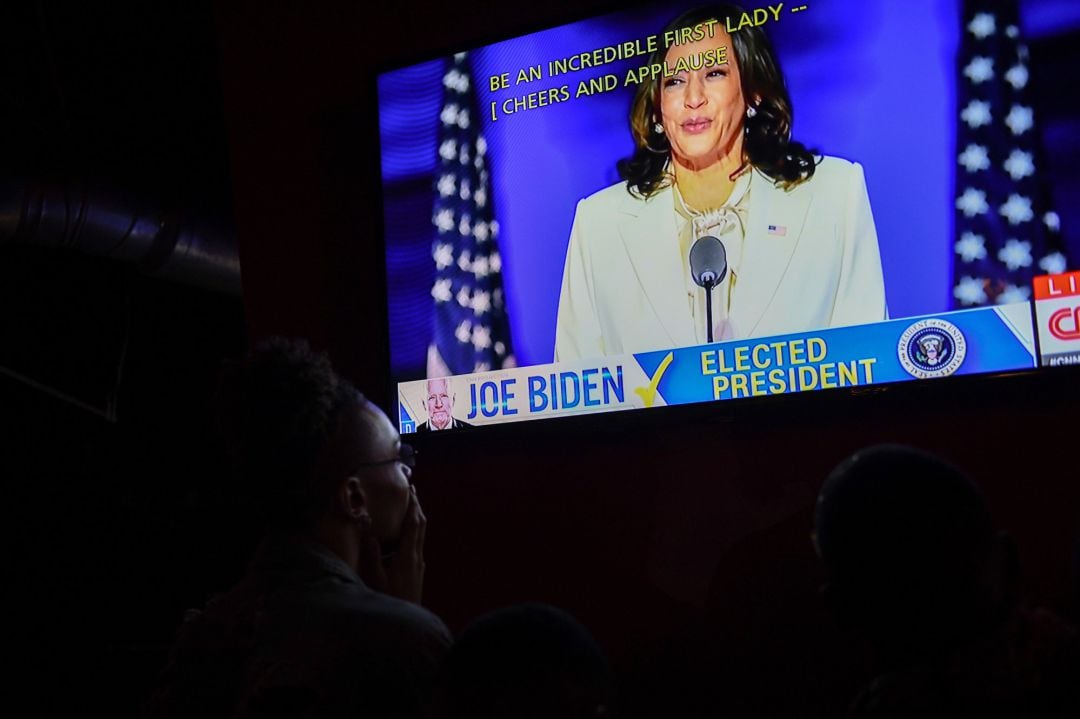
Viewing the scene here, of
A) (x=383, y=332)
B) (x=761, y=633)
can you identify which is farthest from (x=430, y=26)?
(x=761, y=633)

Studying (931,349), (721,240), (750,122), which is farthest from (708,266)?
(931,349)

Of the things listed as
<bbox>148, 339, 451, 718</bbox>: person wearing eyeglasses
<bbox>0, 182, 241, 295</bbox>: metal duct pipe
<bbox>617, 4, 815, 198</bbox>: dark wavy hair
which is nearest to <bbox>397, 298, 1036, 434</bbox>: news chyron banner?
<bbox>617, 4, 815, 198</bbox>: dark wavy hair

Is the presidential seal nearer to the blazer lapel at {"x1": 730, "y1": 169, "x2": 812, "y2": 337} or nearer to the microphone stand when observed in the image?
the blazer lapel at {"x1": 730, "y1": 169, "x2": 812, "y2": 337}

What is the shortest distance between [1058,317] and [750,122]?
86 cm

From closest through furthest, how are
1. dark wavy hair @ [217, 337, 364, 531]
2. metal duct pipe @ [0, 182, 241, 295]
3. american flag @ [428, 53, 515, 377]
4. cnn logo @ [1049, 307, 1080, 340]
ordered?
1. dark wavy hair @ [217, 337, 364, 531]
2. cnn logo @ [1049, 307, 1080, 340]
3. american flag @ [428, 53, 515, 377]
4. metal duct pipe @ [0, 182, 241, 295]

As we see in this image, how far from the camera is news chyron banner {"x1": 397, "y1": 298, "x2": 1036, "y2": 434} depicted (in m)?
2.49

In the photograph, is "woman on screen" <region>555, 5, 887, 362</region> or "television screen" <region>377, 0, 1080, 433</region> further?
"woman on screen" <region>555, 5, 887, 362</region>

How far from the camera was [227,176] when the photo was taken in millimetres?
5719

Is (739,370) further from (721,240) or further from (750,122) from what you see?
(750,122)

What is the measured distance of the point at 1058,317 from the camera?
7.94 feet

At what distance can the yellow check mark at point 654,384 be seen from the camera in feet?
9.25

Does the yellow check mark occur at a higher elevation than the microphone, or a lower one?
lower

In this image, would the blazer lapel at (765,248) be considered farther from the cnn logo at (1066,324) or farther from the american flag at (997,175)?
the cnn logo at (1066,324)

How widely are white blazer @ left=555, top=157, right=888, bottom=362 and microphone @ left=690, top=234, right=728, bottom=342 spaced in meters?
0.04
